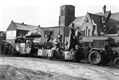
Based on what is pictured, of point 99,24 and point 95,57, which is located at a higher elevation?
point 99,24

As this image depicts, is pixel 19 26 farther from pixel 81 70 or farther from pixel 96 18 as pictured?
pixel 81 70

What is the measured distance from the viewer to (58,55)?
13.8 meters

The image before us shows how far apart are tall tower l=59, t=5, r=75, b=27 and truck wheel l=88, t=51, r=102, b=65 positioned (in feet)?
193

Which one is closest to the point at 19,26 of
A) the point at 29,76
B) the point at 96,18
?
the point at 96,18

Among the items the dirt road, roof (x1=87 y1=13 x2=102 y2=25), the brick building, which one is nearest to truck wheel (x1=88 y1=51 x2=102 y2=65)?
the dirt road

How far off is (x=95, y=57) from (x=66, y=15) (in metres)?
59.8

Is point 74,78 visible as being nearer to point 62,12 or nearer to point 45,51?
point 45,51

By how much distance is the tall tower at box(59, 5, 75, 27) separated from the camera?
70294 millimetres

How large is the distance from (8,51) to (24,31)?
41347 millimetres

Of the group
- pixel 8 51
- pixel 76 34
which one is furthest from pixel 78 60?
pixel 8 51

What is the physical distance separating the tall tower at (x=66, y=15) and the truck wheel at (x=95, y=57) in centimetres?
5892

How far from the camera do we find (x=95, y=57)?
11.5 metres

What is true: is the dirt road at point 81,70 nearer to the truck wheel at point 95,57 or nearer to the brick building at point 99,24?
the truck wheel at point 95,57

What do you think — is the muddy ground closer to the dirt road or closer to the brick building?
the dirt road
